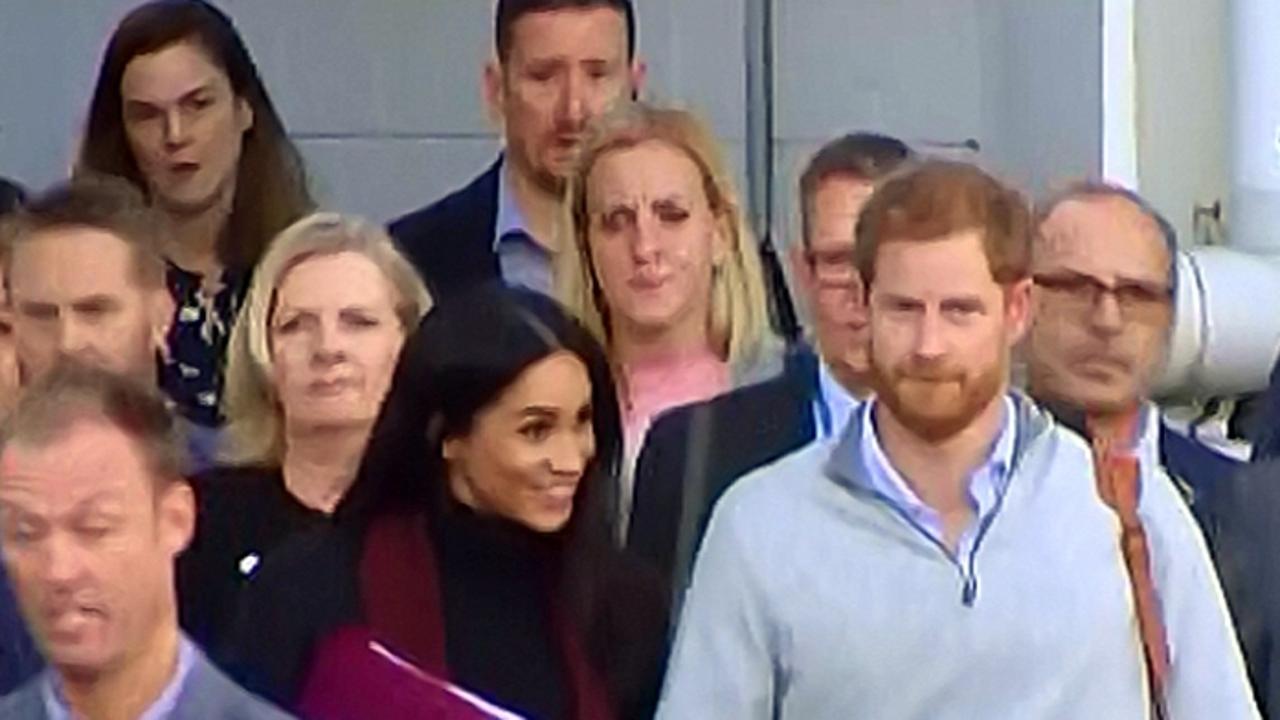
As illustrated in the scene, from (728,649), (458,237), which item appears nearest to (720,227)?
(458,237)

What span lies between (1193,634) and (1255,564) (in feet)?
1.48

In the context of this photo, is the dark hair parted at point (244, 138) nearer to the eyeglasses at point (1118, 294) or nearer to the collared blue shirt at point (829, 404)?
the collared blue shirt at point (829, 404)

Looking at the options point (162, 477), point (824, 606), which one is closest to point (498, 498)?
point (824, 606)

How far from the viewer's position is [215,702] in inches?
128

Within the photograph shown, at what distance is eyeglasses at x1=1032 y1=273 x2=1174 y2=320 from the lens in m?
4.39

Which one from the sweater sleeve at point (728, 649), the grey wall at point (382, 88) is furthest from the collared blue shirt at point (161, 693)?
the grey wall at point (382, 88)

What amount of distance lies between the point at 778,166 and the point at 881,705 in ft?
10.3

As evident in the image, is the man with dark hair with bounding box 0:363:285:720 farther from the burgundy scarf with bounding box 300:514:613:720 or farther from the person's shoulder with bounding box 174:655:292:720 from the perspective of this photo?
the burgundy scarf with bounding box 300:514:613:720

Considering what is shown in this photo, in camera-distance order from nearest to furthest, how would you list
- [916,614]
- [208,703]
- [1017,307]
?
[208,703] < [916,614] < [1017,307]

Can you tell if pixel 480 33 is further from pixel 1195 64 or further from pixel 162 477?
pixel 162 477

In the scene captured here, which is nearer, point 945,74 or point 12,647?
point 12,647

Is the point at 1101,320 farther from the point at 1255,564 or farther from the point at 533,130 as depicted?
the point at 533,130

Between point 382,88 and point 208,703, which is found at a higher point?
point 382,88

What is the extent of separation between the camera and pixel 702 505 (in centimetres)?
439
